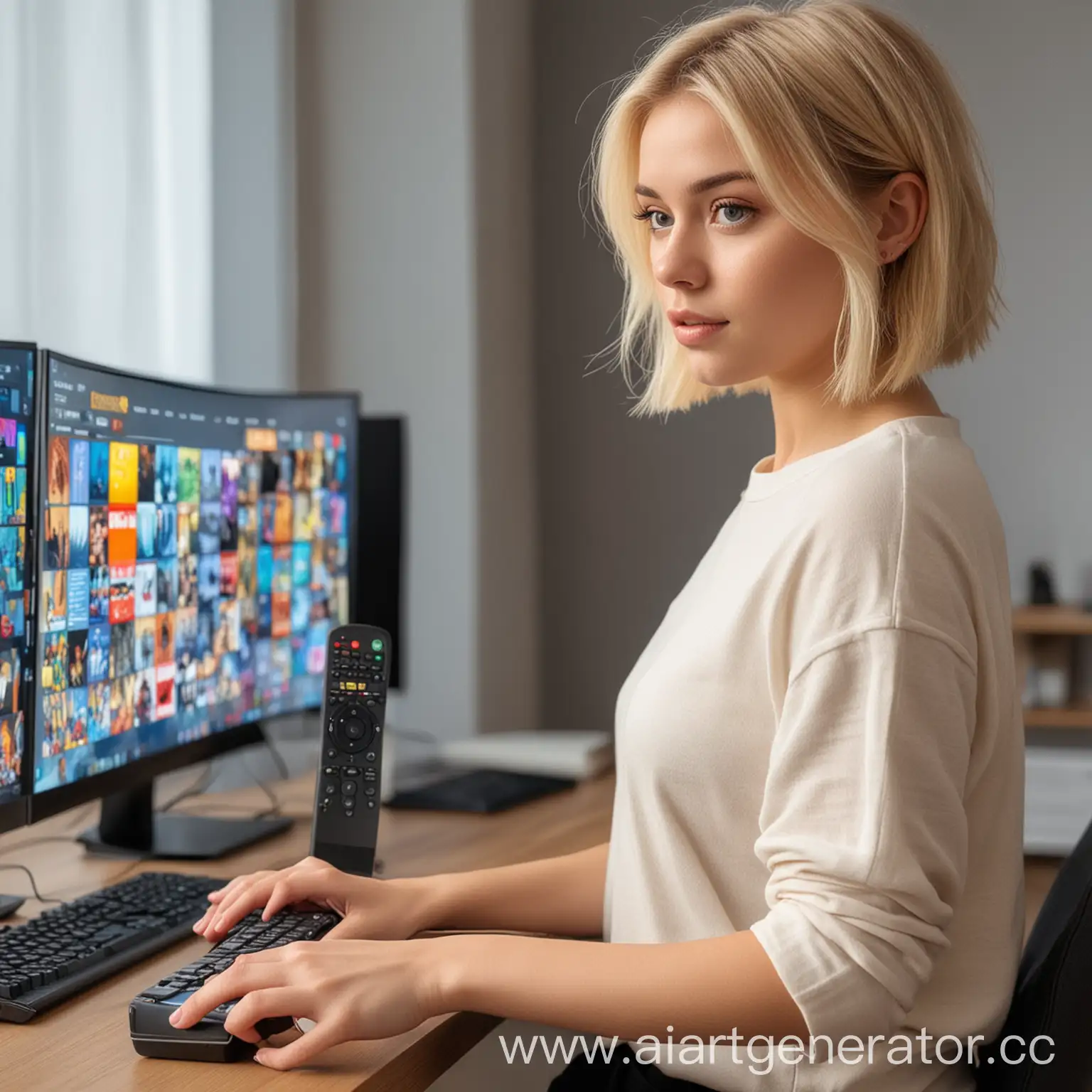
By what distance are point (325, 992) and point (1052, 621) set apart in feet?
6.74

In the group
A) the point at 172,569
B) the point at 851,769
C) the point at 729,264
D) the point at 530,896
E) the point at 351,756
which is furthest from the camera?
the point at 172,569

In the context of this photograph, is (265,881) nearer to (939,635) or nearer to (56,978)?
(56,978)

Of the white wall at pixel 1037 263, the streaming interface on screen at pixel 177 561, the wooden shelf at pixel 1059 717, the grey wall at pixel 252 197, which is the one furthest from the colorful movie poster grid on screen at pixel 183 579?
the white wall at pixel 1037 263

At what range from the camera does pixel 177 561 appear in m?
1.46

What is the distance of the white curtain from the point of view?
1984mm

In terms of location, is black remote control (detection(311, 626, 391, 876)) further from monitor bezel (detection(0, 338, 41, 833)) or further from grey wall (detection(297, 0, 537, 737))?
grey wall (detection(297, 0, 537, 737))

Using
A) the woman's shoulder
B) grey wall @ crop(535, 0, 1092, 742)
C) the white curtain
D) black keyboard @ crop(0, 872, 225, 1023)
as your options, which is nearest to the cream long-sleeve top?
the woman's shoulder

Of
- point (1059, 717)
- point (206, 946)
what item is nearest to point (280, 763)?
point (206, 946)

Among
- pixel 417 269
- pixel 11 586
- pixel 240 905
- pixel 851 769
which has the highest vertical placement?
pixel 417 269

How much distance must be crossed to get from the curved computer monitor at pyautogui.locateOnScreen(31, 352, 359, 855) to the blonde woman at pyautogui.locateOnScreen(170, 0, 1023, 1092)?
35 centimetres

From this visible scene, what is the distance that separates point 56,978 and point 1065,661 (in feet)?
7.35

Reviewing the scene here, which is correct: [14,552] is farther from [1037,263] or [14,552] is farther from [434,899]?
[1037,263]

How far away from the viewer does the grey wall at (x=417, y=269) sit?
2.54 metres

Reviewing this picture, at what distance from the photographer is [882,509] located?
859 mm
